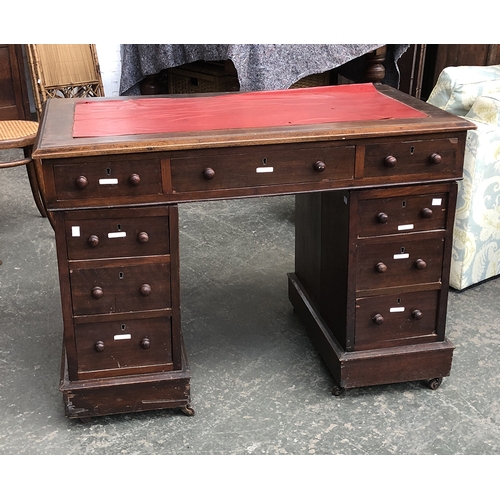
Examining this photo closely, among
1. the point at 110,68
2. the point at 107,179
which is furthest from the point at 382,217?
the point at 110,68

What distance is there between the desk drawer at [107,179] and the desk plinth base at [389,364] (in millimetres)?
837

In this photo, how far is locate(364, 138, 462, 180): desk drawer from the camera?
208cm

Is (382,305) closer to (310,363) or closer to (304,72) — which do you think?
(310,363)

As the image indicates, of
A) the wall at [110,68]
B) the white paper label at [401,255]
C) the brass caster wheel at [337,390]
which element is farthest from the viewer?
the wall at [110,68]

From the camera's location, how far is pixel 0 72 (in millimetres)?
5332

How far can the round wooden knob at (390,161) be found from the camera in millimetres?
2078

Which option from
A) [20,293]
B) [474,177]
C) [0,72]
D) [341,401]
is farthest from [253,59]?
[0,72]

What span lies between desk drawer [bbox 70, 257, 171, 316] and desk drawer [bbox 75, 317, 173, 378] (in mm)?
54

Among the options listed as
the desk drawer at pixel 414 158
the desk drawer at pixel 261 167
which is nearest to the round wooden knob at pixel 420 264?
the desk drawer at pixel 414 158

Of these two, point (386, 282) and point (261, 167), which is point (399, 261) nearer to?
point (386, 282)

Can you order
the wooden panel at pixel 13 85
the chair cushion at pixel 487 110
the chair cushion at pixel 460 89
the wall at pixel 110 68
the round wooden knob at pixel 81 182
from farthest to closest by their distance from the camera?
the wall at pixel 110 68, the wooden panel at pixel 13 85, the chair cushion at pixel 460 89, the chair cushion at pixel 487 110, the round wooden knob at pixel 81 182

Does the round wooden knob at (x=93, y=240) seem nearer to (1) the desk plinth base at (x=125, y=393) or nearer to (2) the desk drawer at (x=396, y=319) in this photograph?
(1) the desk plinth base at (x=125, y=393)

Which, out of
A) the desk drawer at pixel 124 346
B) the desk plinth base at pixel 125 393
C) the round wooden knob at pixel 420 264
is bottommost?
the desk plinth base at pixel 125 393

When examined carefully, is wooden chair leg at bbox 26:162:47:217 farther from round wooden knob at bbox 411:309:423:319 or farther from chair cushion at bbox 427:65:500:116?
round wooden knob at bbox 411:309:423:319
